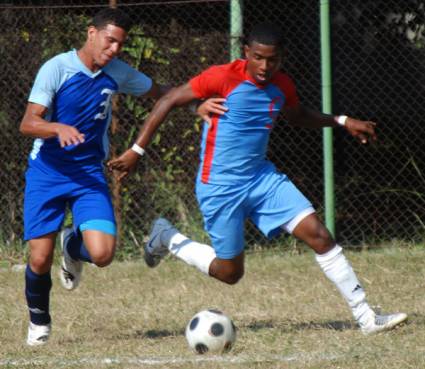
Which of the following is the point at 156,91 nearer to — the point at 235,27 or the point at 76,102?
the point at 76,102

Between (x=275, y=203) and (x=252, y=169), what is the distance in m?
0.25

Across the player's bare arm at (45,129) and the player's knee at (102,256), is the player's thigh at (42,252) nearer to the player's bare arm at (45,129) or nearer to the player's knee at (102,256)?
the player's knee at (102,256)

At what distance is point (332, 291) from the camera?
27.0 ft

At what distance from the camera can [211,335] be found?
5.83 metres

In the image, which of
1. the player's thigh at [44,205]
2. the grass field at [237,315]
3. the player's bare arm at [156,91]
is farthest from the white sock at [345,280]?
the player's thigh at [44,205]

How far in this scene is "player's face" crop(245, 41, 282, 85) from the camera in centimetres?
625

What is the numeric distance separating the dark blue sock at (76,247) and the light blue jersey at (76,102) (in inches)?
21.1

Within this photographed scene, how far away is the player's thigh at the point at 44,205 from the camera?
6438 mm

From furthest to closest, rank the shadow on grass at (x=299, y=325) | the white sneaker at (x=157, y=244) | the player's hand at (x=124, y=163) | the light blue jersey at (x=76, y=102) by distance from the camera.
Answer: the white sneaker at (x=157, y=244) → the shadow on grass at (x=299, y=325) → the light blue jersey at (x=76, y=102) → the player's hand at (x=124, y=163)

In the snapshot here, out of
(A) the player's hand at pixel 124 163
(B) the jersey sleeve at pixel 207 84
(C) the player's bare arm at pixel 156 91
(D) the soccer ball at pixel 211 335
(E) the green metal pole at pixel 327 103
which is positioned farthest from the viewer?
(E) the green metal pole at pixel 327 103

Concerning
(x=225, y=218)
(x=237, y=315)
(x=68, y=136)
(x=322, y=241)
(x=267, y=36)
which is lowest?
(x=237, y=315)

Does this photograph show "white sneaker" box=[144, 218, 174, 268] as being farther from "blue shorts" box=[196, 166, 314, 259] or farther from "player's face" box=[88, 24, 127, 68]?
"player's face" box=[88, 24, 127, 68]

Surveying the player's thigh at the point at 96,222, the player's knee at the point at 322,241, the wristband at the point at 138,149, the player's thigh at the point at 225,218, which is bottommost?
the player's thigh at the point at 96,222

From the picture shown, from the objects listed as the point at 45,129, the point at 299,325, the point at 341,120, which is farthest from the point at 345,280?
the point at 45,129
